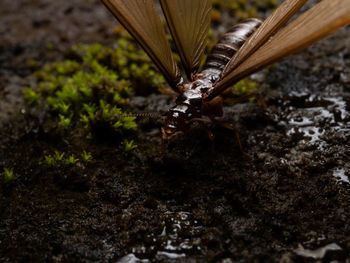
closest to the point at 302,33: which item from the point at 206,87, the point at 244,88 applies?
the point at 206,87

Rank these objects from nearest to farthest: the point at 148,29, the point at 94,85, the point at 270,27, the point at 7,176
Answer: the point at 7,176, the point at 270,27, the point at 148,29, the point at 94,85

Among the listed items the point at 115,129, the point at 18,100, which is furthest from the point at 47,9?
the point at 115,129

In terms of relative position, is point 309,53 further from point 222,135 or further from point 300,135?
point 222,135

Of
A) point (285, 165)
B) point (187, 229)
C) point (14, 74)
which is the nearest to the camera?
point (187, 229)

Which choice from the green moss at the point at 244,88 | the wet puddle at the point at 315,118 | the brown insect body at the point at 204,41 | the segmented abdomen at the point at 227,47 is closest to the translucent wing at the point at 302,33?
the brown insect body at the point at 204,41

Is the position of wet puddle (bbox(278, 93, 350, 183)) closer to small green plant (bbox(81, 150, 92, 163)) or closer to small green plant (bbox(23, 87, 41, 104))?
small green plant (bbox(81, 150, 92, 163))

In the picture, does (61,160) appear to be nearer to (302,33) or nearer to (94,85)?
(94,85)
